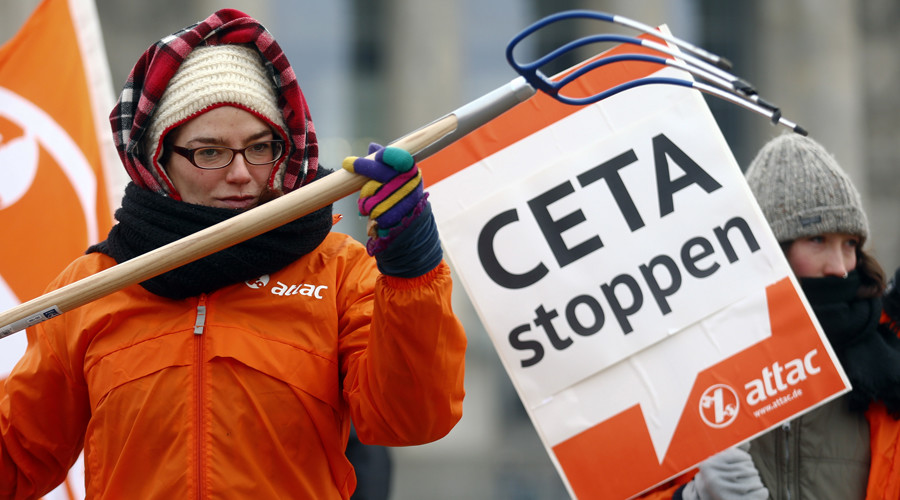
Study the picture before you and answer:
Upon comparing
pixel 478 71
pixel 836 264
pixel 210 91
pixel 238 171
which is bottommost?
pixel 836 264

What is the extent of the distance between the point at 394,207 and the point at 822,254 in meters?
1.86

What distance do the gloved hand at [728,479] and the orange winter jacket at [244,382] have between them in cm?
112

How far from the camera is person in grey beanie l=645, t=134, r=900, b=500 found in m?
3.21

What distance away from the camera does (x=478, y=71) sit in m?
18.0

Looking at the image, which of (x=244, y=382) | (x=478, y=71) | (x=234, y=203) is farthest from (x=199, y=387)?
(x=478, y=71)

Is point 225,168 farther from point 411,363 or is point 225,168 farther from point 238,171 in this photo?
point 411,363

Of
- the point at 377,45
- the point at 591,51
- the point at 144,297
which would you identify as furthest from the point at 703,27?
the point at 144,297

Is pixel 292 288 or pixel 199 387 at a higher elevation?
pixel 292 288

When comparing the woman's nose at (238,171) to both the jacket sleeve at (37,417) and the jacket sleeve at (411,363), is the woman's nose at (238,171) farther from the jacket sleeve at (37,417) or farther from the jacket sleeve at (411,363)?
the jacket sleeve at (37,417)

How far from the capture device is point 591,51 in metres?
16.3

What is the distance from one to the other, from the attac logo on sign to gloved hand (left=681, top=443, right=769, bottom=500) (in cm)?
9

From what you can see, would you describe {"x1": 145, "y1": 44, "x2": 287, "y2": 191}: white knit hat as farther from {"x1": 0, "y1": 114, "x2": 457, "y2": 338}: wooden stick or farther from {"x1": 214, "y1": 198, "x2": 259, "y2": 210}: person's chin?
{"x1": 0, "y1": 114, "x2": 457, "y2": 338}: wooden stick

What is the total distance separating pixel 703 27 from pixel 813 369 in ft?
54.7

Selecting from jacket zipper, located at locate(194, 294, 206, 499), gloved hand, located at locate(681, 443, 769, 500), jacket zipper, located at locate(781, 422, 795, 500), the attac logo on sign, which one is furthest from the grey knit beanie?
jacket zipper, located at locate(194, 294, 206, 499)
